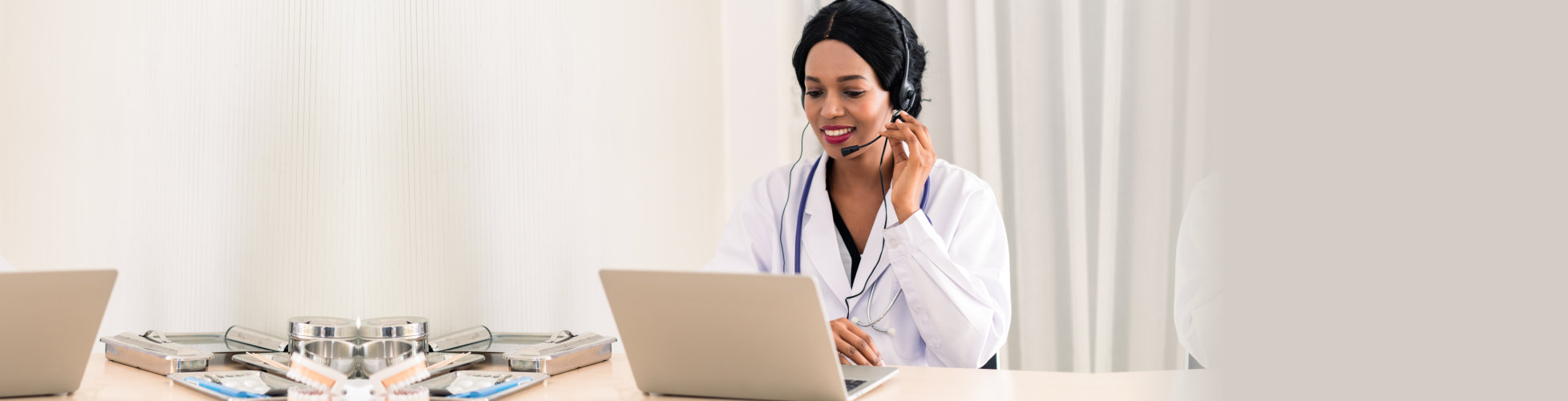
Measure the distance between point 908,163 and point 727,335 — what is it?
0.77 m

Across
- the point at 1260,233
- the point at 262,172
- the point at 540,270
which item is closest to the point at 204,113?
the point at 262,172

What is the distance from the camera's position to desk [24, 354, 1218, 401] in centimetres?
122

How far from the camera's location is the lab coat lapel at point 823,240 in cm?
192

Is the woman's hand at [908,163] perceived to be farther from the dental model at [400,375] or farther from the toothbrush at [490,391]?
the dental model at [400,375]

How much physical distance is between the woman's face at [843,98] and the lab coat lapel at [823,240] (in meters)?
0.09

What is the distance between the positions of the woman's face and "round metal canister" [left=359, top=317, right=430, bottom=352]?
0.85 metres

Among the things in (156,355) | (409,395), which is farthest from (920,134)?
A: (156,355)

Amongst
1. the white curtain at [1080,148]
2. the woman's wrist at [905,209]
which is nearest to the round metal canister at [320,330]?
the woman's wrist at [905,209]

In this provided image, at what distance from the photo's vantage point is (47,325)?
3.82ft

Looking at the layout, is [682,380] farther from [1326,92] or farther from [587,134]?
[587,134]

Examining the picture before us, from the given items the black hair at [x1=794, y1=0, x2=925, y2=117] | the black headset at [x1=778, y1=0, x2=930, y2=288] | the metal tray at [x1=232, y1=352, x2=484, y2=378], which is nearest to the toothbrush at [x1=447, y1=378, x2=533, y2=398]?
the metal tray at [x1=232, y1=352, x2=484, y2=378]

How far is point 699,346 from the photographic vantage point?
118cm

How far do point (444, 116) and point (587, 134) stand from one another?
1.21ft

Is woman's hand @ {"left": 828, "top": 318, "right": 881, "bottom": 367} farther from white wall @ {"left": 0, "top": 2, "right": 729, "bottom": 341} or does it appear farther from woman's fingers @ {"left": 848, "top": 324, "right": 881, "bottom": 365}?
white wall @ {"left": 0, "top": 2, "right": 729, "bottom": 341}
